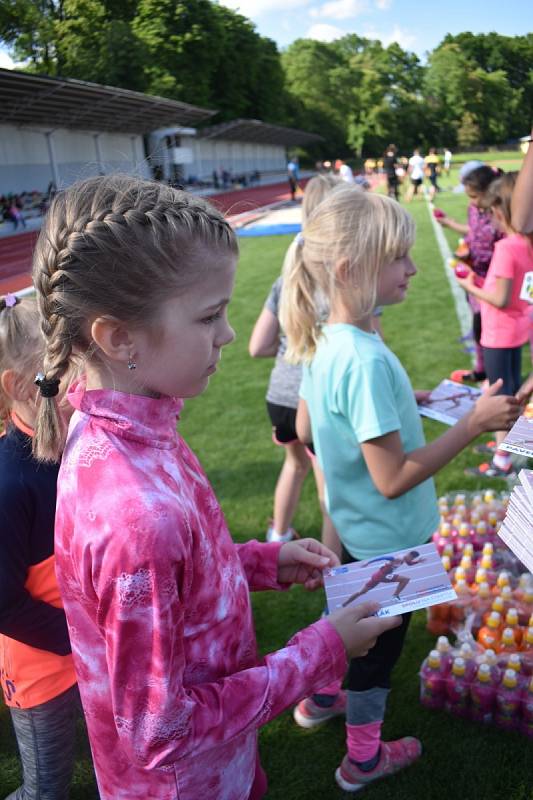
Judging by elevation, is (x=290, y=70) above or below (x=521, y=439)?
above

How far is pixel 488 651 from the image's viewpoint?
8.41ft

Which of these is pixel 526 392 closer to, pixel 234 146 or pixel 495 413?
pixel 495 413

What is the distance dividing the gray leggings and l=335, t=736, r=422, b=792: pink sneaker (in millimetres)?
960

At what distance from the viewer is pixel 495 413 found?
192cm

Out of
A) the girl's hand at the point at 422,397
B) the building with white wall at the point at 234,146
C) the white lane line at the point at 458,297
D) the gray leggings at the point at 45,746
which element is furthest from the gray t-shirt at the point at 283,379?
the building with white wall at the point at 234,146

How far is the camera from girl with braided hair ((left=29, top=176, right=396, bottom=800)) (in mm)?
1062

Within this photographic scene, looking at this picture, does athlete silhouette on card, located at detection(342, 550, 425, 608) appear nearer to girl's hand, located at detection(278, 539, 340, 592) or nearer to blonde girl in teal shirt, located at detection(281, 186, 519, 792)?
girl's hand, located at detection(278, 539, 340, 592)

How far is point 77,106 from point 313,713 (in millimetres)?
30516

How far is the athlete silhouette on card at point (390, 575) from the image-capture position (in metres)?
1.54

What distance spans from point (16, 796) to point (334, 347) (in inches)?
65.2

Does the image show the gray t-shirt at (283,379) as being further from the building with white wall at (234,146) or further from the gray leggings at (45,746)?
the building with white wall at (234,146)

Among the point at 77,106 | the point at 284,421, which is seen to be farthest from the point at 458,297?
the point at 77,106

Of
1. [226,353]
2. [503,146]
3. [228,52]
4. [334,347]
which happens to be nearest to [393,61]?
[503,146]

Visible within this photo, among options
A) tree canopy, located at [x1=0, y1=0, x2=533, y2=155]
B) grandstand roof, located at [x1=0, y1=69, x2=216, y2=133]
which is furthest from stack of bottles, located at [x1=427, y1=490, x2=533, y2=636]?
tree canopy, located at [x1=0, y1=0, x2=533, y2=155]
